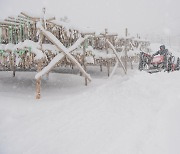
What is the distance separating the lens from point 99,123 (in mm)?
5441

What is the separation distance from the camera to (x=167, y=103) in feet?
22.7

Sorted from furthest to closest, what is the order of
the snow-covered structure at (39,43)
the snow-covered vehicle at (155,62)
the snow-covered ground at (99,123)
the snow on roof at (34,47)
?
the snow-covered vehicle at (155,62) < the snow-covered structure at (39,43) < the snow on roof at (34,47) < the snow-covered ground at (99,123)

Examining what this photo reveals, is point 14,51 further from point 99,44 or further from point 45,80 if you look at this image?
point 99,44

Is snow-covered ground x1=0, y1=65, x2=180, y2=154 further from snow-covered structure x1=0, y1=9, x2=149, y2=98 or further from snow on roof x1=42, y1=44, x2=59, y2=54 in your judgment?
snow on roof x1=42, y1=44, x2=59, y2=54

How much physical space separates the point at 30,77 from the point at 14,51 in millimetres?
4544

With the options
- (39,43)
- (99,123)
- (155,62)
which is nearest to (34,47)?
(39,43)

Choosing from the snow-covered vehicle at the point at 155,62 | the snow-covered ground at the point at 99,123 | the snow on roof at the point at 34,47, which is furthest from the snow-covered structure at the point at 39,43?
the snow-covered vehicle at the point at 155,62

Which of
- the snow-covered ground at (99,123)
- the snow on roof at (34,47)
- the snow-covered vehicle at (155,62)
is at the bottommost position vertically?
the snow-covered ground at (99,123)

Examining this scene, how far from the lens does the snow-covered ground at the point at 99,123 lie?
4344 mm

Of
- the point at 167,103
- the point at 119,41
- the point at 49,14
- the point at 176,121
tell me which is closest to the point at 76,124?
the point at 176,121

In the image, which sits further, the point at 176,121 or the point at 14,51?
the point at 14,51

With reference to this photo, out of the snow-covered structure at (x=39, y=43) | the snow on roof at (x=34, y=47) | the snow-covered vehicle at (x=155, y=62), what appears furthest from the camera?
the snow-covered vehicle at (x=155, y=62)

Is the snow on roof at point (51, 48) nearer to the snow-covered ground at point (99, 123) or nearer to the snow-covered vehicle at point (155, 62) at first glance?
the snow-covered ground at point (99, 123)

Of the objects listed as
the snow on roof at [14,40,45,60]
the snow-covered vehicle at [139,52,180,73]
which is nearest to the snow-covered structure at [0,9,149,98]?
the snow on roof at [14,40,45,60]
